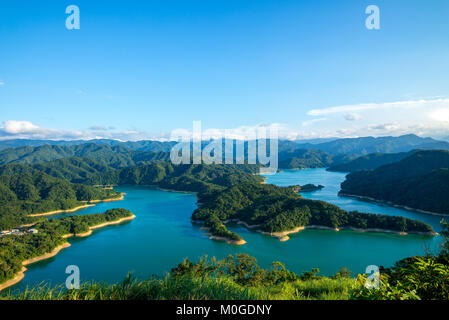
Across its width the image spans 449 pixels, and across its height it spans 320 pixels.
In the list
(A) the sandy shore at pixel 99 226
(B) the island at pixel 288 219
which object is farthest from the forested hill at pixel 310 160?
(A) the sandy shore at pixel 99 226

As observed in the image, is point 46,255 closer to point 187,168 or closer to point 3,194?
point 3,194

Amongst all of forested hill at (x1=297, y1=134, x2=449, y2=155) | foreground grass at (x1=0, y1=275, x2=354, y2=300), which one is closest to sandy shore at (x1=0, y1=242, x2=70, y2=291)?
foreground grass at (x1=0, y1=275, x2=354, y2=300)

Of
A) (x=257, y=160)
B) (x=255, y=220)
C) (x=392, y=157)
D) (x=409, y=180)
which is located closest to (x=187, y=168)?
(x=257, y=160)

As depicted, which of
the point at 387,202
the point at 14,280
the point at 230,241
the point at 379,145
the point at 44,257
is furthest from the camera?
the point at 379,145

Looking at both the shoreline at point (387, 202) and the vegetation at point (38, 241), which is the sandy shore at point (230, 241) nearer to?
the vegetation at point (38, 241)

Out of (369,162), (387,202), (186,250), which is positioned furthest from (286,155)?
(186,250)

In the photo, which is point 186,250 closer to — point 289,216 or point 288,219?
point 288,219
